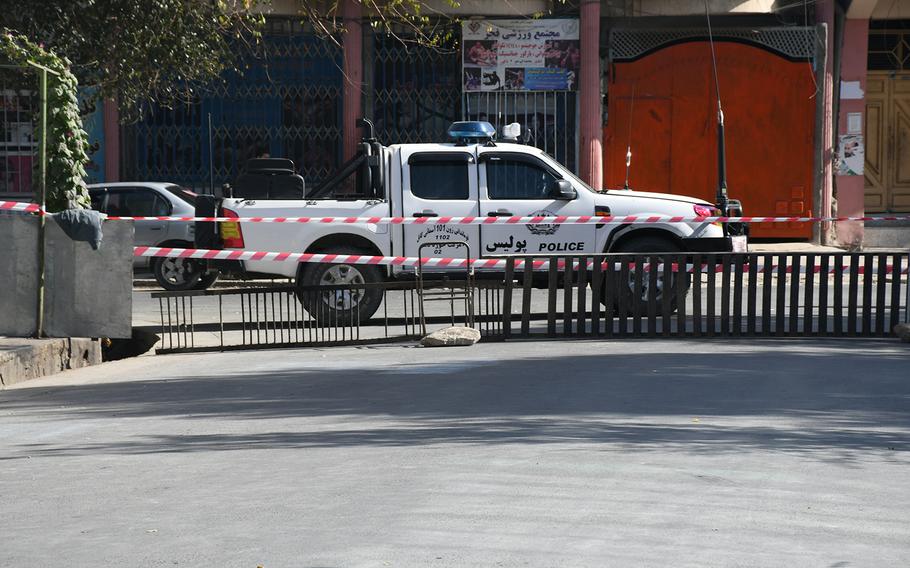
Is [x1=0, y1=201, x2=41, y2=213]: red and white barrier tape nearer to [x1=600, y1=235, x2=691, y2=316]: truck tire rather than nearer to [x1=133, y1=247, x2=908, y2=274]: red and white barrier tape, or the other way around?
[x1=133, y1=247, x2=908, y2=274]: red and white barrier tape

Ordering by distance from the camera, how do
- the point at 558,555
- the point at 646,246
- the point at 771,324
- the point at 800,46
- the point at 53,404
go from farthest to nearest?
the point at 800,46 < the point at 646,246 < the point at 771,324 < the point at 53,404 < the point at 558,555

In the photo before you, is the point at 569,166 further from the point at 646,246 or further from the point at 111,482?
the point at 111,482

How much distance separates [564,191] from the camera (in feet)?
47.9

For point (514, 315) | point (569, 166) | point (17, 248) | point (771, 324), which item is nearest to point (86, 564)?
point (17, 248)

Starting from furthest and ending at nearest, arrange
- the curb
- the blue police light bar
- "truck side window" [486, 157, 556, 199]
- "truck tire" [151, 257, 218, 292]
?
"truck tire" [151, 257, 218, 292] → the blue police light bar → "truck side window" [486, 157, 556, 199] → the curb

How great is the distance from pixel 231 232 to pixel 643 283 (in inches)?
170

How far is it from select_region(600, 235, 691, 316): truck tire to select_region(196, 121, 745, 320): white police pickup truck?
0.02 m

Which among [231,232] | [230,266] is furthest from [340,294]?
[231,232]

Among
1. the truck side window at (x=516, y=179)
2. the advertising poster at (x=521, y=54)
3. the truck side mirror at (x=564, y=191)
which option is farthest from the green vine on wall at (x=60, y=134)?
the advertising poster at (x=521, y=54)

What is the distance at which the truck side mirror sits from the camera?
574 inches

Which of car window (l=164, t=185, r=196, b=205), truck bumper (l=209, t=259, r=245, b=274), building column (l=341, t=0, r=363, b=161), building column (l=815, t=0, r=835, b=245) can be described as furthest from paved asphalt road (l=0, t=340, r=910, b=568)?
building column (l=815, t=0, r=835, b=245)

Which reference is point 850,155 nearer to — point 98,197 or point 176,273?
point 176,273

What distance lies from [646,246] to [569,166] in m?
8.12

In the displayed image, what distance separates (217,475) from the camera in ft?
21.2
